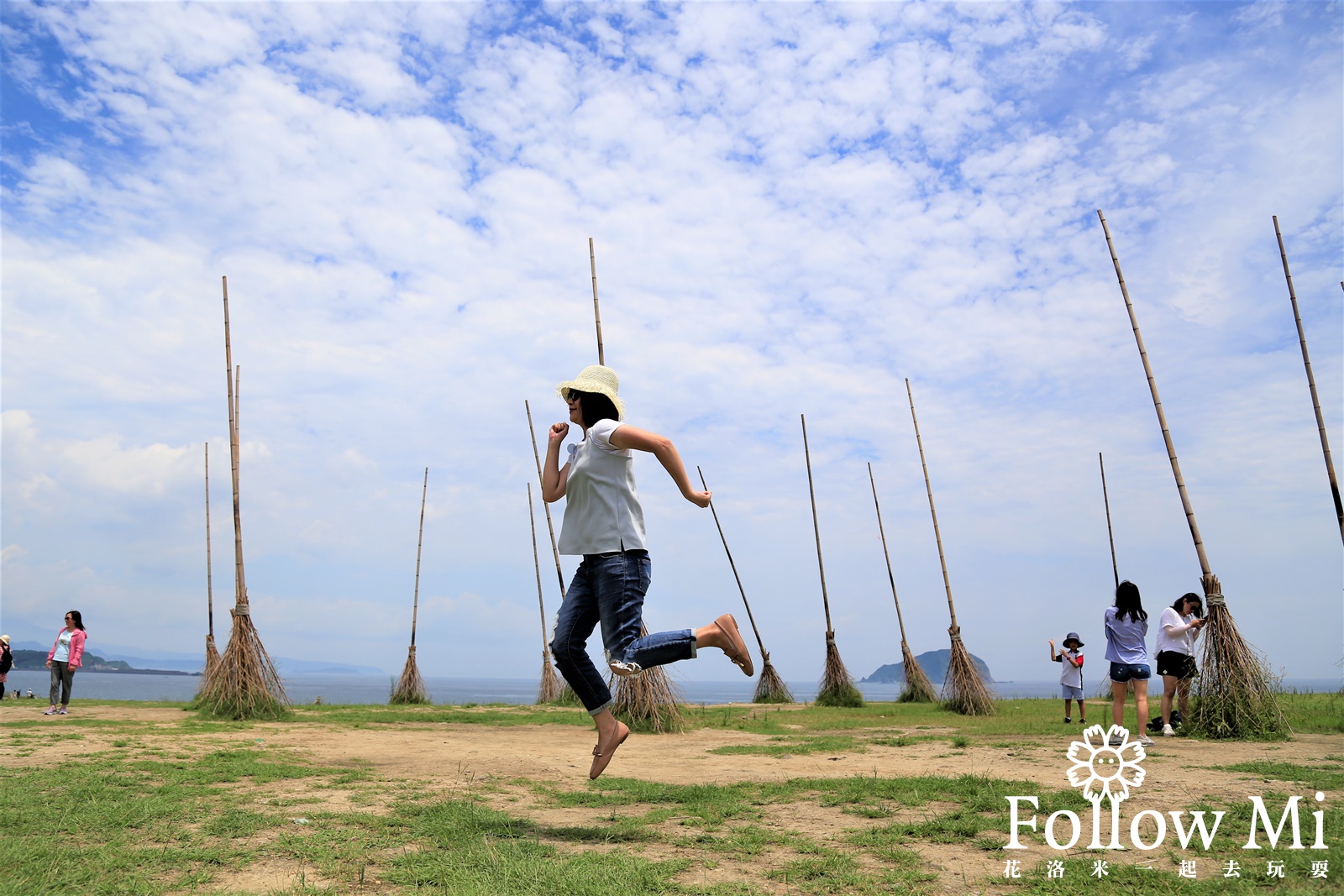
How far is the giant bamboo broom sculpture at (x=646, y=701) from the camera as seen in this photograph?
8336 millimetres

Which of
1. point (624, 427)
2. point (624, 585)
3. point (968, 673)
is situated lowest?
point (968, 673)

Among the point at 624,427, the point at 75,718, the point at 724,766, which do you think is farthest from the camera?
the point at 75,718

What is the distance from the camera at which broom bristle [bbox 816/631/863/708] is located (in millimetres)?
13367

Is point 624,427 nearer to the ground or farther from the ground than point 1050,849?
farther from the ground

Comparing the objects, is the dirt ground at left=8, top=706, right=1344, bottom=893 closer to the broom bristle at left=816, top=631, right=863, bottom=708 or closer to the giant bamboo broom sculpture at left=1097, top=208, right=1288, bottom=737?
the giant bamboo broom sculpture at left=1097, top=208, right=1288, bottom=737

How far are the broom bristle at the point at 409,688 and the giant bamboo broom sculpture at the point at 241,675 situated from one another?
14.3 feet

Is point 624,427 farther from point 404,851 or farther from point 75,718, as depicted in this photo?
point 75,718

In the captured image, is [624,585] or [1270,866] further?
[624,585]

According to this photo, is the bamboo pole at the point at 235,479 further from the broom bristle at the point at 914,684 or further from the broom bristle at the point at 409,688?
the broom bristle at the point at 914,684

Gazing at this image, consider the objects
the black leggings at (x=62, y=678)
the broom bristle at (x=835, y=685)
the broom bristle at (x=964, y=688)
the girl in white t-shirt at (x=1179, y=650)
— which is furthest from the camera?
the broom bristle at (x=835, y=685)

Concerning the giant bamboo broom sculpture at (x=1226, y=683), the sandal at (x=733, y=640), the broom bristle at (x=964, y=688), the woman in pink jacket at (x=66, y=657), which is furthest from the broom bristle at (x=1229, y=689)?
the woman in pink jacket at (x=66, y=657)

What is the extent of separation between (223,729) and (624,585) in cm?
617

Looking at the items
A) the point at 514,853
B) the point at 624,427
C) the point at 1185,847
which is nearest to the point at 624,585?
the point at 624,427

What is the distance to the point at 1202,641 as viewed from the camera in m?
8.02
